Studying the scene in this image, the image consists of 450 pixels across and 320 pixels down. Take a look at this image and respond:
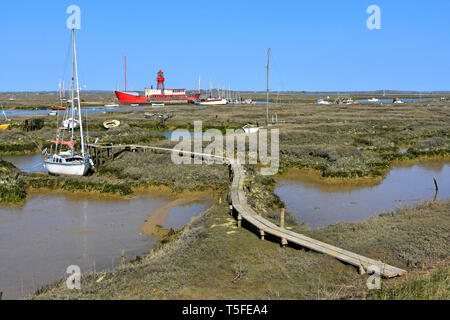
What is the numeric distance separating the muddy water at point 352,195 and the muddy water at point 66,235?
21.1ft

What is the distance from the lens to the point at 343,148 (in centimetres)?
3659

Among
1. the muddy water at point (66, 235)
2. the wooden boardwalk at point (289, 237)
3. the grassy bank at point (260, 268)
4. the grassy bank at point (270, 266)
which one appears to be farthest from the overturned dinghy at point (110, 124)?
the grassy bank at point (260, 268)

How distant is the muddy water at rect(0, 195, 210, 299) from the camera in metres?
14.5

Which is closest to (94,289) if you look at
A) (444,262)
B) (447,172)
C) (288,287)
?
(288,287)

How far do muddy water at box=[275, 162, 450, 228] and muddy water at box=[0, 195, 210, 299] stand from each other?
6.42 m

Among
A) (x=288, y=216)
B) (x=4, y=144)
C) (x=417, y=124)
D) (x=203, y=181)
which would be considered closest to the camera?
(x=288, y=216)

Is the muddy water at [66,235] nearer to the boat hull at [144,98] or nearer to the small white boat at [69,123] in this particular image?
the small white boat at [69,123]

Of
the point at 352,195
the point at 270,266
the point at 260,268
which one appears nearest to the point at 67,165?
the point at 352,195

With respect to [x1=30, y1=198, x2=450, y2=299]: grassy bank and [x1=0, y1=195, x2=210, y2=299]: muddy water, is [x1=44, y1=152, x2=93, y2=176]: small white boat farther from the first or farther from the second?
[x1=30, y1=198, x2=450, y2=299]: grassy bank

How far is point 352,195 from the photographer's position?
1001 inches

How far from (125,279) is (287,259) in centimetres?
535

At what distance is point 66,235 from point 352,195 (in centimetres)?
1761

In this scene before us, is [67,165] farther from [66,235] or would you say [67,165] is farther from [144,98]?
[144,98]

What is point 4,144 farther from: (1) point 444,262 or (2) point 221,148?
(1) point 444,262
